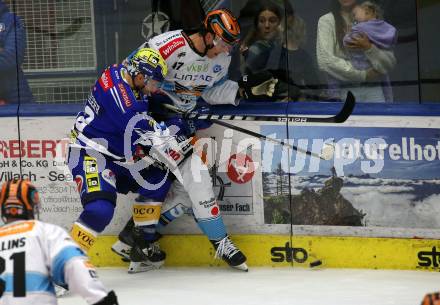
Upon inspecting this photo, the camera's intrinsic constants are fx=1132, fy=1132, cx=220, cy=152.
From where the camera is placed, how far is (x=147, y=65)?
6.21 metres

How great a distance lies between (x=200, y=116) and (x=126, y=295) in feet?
3.91

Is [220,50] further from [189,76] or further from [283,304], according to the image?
[283,304]

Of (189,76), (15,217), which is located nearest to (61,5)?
(189,76)

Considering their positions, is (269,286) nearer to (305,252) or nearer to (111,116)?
(305,252)

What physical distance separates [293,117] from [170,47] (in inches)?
32.1

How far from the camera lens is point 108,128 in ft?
20.7

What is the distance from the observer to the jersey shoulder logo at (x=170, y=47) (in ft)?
21.4

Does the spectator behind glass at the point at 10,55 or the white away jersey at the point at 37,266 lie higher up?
the spectator behind glass at the point at 10,55

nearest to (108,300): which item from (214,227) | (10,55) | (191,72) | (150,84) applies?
(150,84)

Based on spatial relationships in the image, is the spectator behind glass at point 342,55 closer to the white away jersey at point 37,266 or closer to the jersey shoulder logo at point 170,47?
the jersey shoulder logo at point 170,47

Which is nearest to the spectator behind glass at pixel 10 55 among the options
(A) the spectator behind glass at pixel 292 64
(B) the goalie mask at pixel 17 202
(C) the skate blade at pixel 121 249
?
(C) the skate blade at pixel 121 249

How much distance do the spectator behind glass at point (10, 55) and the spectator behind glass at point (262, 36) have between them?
4.53 ft

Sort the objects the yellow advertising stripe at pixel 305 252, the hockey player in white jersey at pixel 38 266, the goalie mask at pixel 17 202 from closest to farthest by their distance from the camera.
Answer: the hockey player in white jersey at pixel 38 266 → the goalie mask at pixel 17 202 → the yellow advertising stripe at pixel 305 252

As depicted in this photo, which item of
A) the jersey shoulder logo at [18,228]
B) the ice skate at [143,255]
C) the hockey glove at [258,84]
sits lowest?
the ice skate at [143,255]
